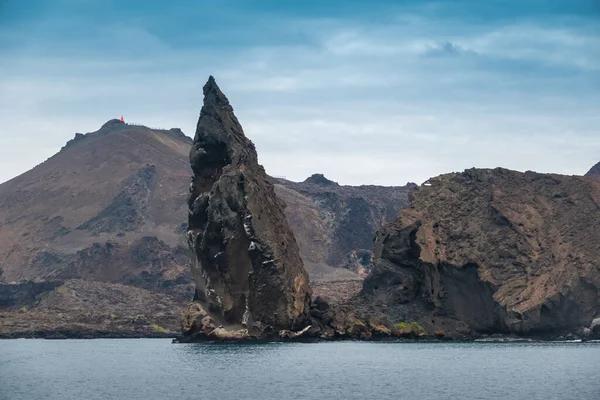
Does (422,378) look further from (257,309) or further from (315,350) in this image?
(257,309)

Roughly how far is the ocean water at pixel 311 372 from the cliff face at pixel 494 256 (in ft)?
20.6

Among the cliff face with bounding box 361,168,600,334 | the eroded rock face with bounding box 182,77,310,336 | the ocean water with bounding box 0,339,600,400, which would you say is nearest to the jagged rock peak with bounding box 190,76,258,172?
the eroded rock face with bounding box 182,77,310,336

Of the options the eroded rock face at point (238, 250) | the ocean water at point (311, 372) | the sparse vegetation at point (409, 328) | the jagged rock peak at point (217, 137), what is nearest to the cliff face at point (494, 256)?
the sparse vegetation at point (409, 328)

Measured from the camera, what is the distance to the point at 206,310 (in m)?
146

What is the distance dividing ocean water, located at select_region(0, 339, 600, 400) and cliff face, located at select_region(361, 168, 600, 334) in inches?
247

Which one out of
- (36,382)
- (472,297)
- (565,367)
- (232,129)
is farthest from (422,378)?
(232,129)

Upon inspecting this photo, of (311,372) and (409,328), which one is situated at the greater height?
(409,328)

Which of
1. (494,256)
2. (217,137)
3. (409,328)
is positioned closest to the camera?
(217,137)

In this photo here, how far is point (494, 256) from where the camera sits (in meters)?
154

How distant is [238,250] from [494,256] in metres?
34.8

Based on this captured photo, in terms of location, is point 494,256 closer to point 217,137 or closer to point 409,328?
point 409,328

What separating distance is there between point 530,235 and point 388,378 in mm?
67983

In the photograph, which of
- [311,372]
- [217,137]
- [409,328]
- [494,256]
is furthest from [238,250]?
[311,372]

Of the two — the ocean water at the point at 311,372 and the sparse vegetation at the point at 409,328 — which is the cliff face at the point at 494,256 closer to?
the sparse vegetation at the point at 409,328
